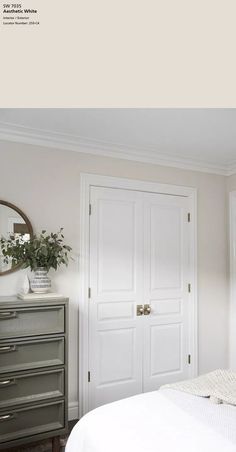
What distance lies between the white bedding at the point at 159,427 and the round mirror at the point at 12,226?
4.54 ft

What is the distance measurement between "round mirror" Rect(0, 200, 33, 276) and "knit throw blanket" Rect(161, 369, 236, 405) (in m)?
1.50

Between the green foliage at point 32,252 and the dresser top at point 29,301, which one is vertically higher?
the green foliage at point 32,252

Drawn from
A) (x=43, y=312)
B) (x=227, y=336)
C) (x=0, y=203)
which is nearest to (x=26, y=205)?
(x=0, y=203)

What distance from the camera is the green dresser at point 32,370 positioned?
2.19 metres

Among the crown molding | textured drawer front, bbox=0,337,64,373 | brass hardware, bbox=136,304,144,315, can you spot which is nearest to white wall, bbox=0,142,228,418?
the crown molding

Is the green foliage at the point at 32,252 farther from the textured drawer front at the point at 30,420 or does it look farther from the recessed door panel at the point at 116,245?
the textured drawer front at the point at 30,420

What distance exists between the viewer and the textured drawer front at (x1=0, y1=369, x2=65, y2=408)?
86.0 inches

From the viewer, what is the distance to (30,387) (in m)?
2.27

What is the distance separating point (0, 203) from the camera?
2.60 meters

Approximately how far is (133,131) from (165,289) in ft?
5.35

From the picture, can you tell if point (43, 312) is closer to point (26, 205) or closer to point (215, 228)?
point (26, 205)

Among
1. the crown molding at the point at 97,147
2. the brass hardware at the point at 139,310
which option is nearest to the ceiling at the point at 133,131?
the crown molding at the point at 97,147

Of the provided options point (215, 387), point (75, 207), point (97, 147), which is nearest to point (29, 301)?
point (75, 207)

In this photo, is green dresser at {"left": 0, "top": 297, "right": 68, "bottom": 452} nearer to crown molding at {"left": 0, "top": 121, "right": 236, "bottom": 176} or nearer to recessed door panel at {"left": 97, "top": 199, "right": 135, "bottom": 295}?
recessed door panel at {"left": 97, "top": 199, "right": 135, "bottom": 295}
